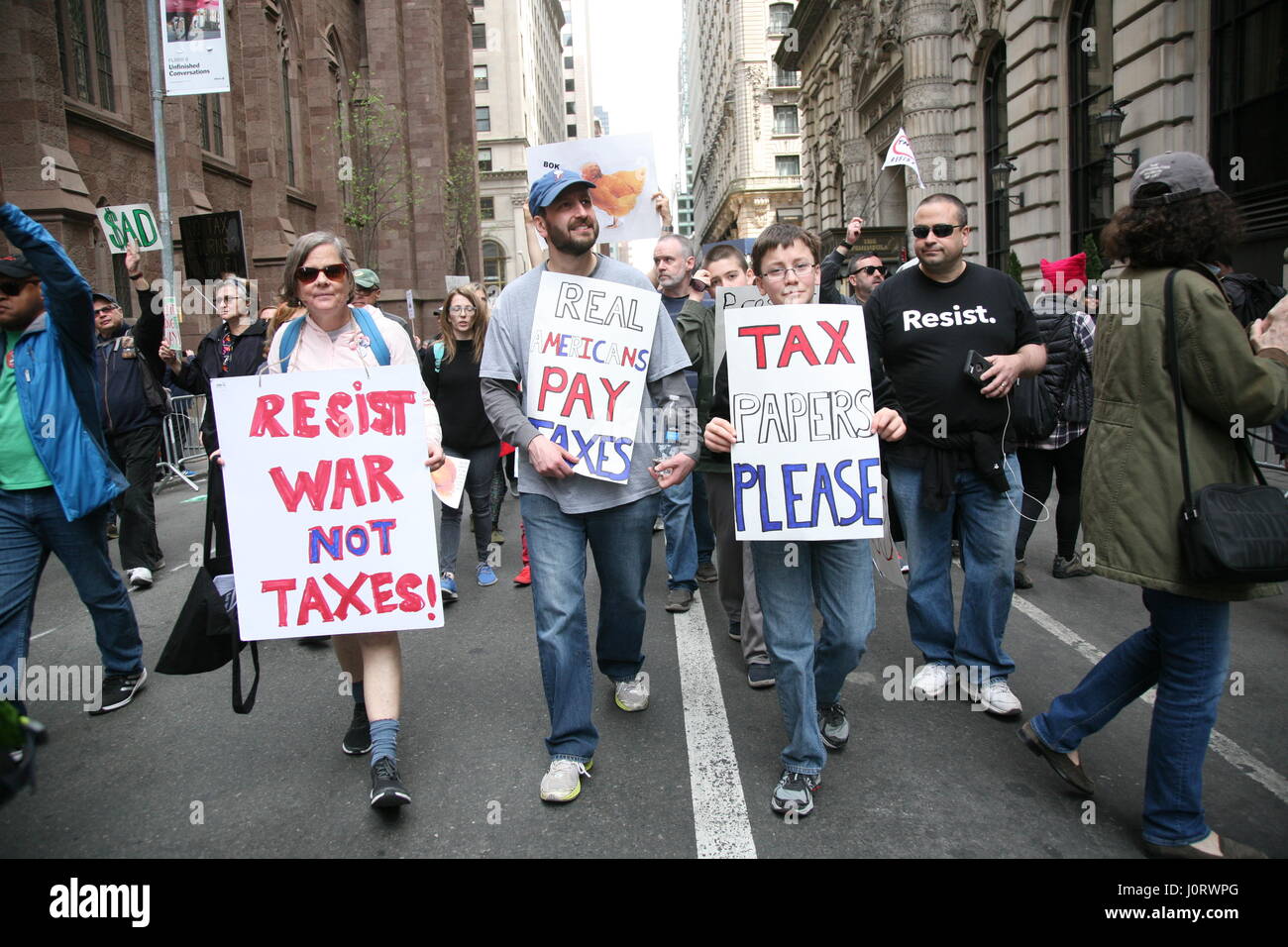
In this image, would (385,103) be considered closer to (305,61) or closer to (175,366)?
(305,61)

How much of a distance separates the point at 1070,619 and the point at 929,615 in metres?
1.82

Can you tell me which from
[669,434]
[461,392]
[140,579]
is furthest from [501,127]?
[669,434]

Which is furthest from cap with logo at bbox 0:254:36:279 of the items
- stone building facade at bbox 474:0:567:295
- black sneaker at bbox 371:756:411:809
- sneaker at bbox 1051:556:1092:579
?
stone building facade at bbox 474:0:567:295

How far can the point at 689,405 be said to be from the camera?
3.84 metres

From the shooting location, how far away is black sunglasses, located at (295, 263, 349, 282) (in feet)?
11.6

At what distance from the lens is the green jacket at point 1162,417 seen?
2.71 m

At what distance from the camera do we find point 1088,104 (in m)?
17.7

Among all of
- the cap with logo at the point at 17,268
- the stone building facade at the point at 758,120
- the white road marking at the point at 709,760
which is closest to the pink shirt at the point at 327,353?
the cap with logo at the point at 17,268

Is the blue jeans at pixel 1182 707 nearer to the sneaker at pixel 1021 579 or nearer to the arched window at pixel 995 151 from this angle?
the sneaker at pixel 1021 579

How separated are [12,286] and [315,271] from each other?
4.68 ft

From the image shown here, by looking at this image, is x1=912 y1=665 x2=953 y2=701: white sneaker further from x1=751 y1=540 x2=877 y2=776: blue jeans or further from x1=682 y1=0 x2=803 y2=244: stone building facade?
x1=682 y1=0 x2=803 y2=244: stone building facade

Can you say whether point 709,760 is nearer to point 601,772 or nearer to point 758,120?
point 601,772
